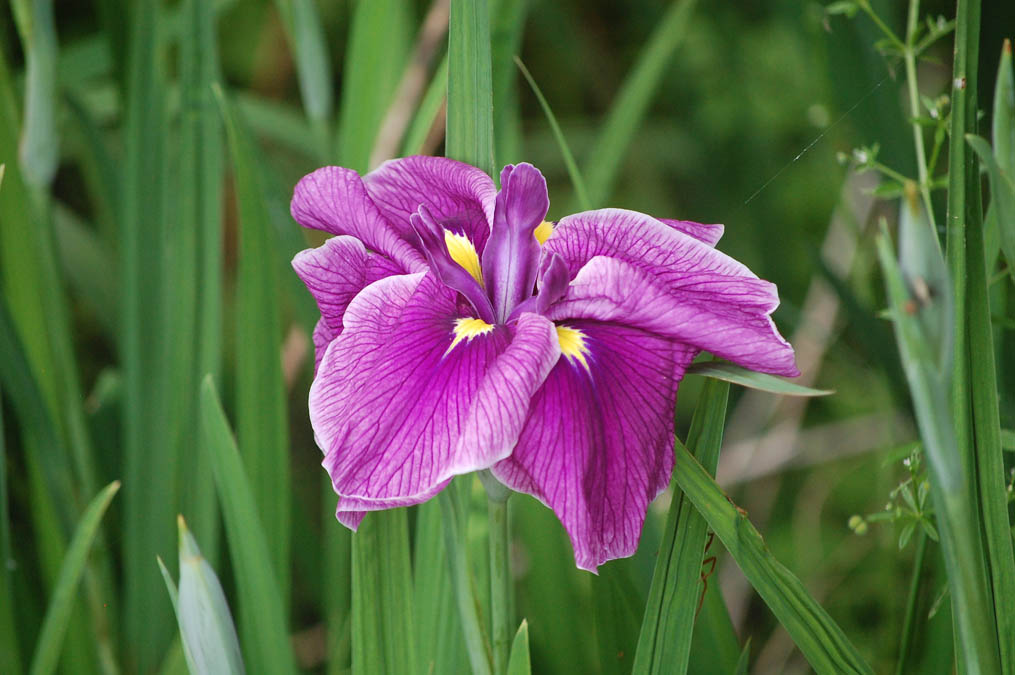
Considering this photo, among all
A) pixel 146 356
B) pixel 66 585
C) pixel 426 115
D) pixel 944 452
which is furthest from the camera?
pixel 146 356

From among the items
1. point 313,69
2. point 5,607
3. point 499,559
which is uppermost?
point 313,69

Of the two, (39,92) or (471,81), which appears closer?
(471,81)

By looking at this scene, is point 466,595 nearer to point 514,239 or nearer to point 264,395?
point 514,239

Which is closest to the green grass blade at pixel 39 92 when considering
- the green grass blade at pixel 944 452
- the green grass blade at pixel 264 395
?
the green grass blade at pixel 264 395

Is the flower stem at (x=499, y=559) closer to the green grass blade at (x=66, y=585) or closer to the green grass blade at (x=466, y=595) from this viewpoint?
the green grass blade at (x=466, y=595)

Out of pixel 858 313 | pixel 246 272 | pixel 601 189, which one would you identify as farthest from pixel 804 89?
pixel 246 272

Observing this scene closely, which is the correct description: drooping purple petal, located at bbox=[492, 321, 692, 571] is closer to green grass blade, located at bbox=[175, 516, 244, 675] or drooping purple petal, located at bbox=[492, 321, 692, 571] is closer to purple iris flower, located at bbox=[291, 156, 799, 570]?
purple iris flower, located at bbox=[291, 156, 799, 570]

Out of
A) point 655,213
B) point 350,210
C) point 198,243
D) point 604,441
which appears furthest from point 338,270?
point 655,213
